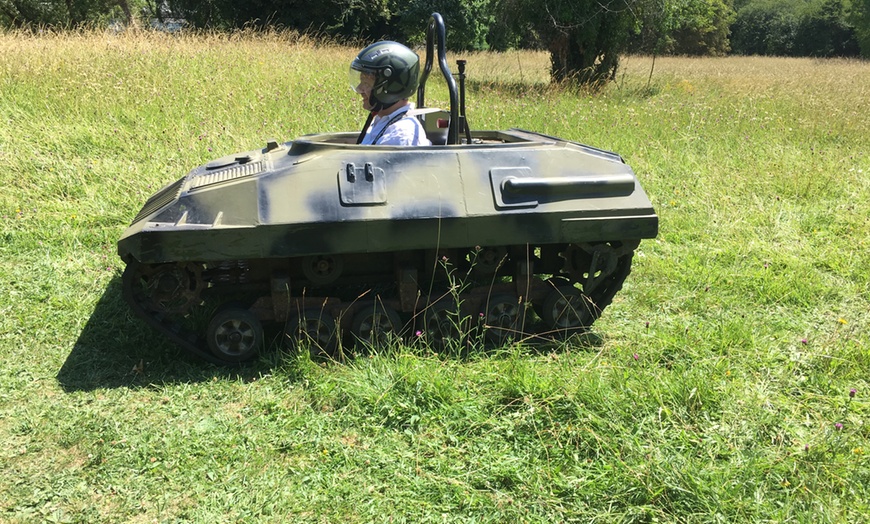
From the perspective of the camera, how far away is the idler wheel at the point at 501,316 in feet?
14.9

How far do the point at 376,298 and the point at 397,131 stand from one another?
1087mm

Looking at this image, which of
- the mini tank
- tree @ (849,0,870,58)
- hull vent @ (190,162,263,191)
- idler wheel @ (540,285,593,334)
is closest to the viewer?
the mini tank

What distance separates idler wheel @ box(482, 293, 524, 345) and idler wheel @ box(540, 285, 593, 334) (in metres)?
0.19

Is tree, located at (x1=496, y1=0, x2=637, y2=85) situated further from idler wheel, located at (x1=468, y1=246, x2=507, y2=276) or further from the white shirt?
idler wheel, located at (x1=468, y1=246, x2=507, y2=276)

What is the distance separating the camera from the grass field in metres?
3.18

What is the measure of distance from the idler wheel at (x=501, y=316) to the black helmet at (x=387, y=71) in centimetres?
150

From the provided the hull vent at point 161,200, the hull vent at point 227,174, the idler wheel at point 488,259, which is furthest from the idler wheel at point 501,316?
the hull vent at point 161,200

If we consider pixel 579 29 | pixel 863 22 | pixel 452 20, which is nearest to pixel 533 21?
pixel 579 29

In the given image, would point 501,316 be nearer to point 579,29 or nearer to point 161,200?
point 161,200

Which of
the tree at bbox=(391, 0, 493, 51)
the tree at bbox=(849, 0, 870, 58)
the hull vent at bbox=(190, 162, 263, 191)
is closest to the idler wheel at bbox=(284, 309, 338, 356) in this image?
the hull vent at bbox=(190, 162, 263, 191)

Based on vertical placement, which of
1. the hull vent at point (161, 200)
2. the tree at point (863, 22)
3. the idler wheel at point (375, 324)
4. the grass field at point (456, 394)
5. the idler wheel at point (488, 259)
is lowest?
the tree at point (863, 22)

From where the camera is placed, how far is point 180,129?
8195 millimetres

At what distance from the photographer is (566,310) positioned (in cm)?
466

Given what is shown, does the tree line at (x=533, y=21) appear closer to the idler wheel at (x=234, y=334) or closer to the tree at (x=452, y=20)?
the tree at (x=452, y=20)
